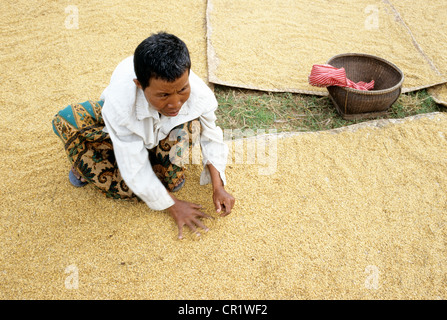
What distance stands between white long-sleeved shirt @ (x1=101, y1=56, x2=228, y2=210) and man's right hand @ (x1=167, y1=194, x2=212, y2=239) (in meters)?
0.13

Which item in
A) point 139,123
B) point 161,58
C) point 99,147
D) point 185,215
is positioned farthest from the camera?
point 185,215

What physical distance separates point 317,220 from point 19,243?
63.4 inches

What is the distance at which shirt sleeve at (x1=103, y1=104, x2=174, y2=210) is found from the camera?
1512 millimetres

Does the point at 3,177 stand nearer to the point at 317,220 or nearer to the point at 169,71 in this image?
the point at 169,71

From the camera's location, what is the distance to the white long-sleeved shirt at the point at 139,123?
147 cm

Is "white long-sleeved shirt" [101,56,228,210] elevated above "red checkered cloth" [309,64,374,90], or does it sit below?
above

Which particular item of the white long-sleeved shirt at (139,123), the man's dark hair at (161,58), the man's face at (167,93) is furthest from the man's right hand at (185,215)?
the man's dark hair at (161,58)

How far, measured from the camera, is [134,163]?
5.12ft

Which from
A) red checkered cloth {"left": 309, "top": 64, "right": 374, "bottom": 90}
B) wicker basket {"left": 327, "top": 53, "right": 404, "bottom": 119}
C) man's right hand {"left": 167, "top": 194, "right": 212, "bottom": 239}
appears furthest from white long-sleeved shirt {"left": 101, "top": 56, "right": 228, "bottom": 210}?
wicker basket {"left": 327, "top": 53, "right": 404, "bottom": 119}

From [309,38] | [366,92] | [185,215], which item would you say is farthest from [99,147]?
[309,38]

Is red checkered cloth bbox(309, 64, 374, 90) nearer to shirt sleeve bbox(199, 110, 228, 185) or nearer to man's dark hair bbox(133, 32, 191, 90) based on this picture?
shirt sleeve bbox(199, 110, 228, 185)

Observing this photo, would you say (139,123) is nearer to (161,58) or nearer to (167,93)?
(167,93)

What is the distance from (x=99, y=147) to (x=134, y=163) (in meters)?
0.31

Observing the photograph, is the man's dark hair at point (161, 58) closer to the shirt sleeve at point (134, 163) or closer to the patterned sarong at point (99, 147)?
the shirt sleeve at point (134, 163)
